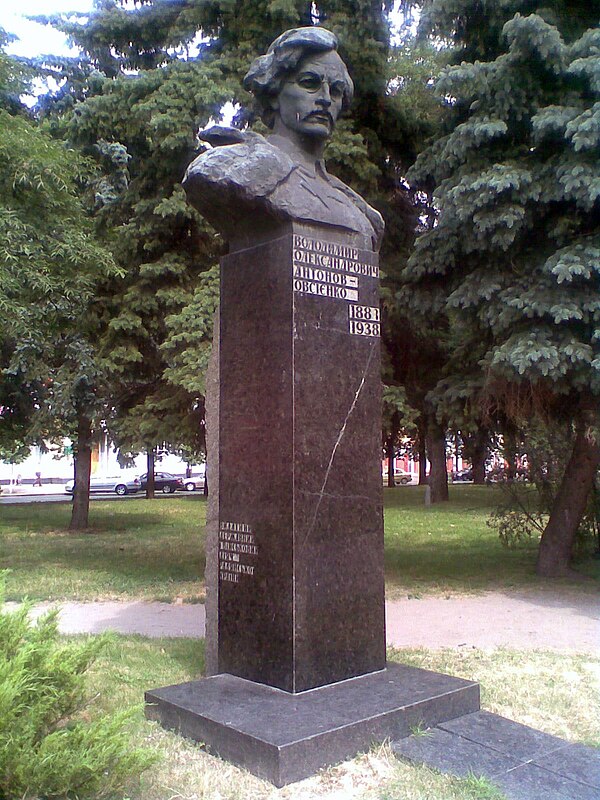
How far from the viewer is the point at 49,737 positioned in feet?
10.3

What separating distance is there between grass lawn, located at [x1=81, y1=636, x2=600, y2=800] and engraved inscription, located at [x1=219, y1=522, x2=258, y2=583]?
782 mm

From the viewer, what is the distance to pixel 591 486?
1034cm

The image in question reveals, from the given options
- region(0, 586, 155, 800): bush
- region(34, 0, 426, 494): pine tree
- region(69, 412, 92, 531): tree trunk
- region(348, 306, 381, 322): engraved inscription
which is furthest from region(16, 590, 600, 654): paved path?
region(69, 412, 92, 531): tree trunk

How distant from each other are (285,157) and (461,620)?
16.2ft

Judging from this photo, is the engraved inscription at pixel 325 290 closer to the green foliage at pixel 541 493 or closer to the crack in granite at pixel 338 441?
the crack in granite at pixel 338 441

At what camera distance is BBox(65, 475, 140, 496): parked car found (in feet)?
136

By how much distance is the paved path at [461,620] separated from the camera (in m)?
7.14

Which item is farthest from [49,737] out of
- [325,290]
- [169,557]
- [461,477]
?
[461,477]

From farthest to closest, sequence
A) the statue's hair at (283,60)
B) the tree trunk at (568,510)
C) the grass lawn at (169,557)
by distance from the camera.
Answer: the tree trunk at (568,510)
the grass lawn at (169,557)
the statue's hair at (283,60)

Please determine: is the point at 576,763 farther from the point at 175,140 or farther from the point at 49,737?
the point at 175,140

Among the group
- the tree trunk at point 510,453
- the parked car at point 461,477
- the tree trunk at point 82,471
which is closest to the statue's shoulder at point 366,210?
the tree trunk at point 510,453

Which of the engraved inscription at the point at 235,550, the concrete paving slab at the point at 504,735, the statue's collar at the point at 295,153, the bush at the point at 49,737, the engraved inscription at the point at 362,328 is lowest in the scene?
the concrete paving slab at the point at 504,735

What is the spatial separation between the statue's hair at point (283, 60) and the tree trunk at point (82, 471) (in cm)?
1116

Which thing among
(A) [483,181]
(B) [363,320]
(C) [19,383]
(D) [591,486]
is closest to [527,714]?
(B) [363,320]
